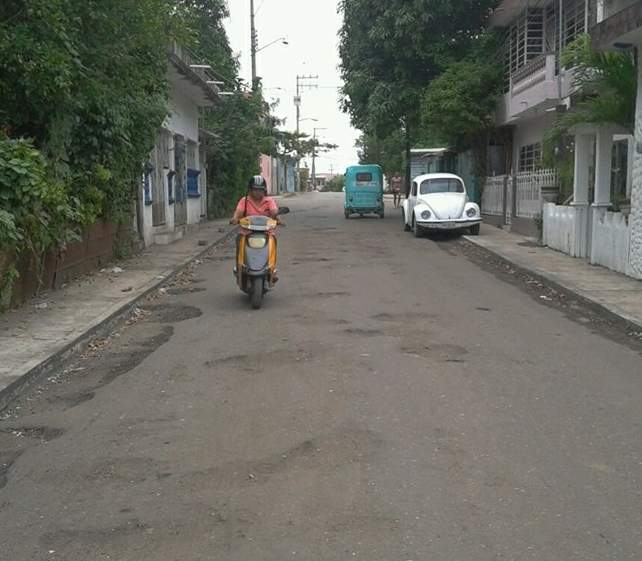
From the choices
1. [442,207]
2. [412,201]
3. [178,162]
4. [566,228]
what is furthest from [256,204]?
[178,162]

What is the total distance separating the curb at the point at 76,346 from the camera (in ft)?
21.6

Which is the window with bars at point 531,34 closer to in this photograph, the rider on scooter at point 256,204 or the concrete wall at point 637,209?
the concrete wall at point 637,209

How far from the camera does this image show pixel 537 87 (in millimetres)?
21484

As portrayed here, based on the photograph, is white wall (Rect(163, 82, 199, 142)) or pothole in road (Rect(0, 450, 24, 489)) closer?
pothole in road (Rect(0, 450, 24, 489))

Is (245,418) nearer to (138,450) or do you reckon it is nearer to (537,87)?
(138,450)

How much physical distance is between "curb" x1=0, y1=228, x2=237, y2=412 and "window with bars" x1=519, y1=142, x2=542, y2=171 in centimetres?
1518

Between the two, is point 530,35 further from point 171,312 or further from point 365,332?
point 365,332

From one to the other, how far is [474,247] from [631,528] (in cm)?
1568

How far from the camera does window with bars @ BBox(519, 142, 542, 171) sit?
82.2ft

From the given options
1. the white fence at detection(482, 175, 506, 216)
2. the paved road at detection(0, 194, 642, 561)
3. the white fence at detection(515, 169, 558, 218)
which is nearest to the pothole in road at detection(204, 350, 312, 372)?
the paved road at detection(0, 194, 642, 561)

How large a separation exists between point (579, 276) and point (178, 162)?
46.0 feet

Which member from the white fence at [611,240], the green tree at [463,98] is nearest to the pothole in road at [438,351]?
the white fence at [611,240]

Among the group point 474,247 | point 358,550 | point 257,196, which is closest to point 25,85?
point 257,196

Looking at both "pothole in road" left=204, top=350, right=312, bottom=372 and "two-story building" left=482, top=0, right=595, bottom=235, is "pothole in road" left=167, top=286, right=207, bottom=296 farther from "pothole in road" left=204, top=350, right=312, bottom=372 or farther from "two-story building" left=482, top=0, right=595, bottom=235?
"two-story building" left=482, top=0, right=595, bottom=235
